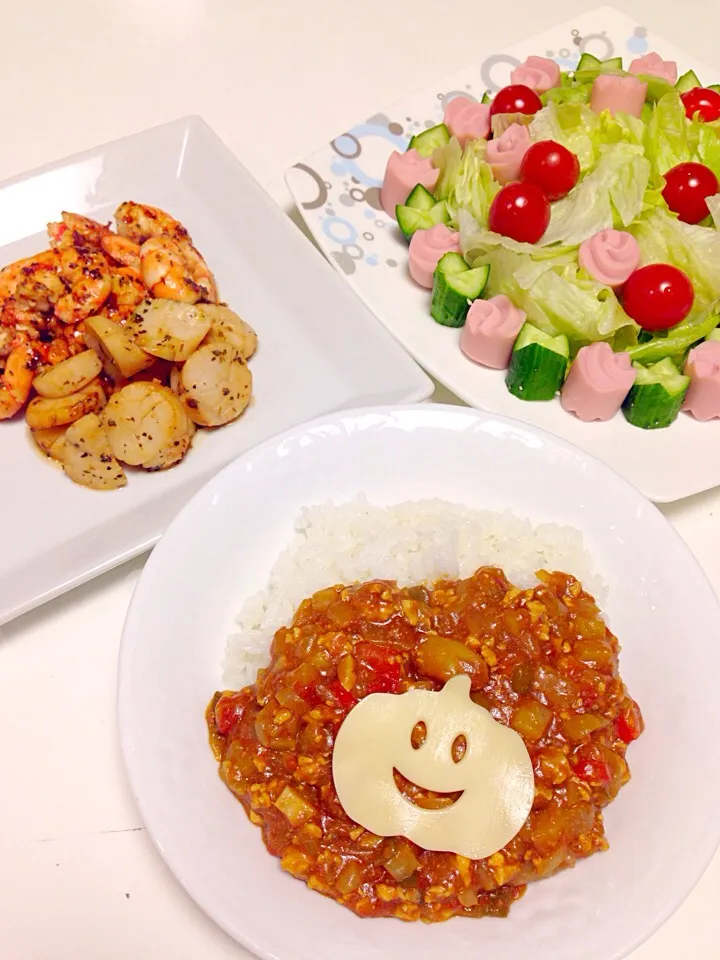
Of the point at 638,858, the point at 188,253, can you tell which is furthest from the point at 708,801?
the point at 188,253

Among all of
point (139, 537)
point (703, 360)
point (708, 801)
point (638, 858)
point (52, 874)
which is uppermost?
point (703, 360)

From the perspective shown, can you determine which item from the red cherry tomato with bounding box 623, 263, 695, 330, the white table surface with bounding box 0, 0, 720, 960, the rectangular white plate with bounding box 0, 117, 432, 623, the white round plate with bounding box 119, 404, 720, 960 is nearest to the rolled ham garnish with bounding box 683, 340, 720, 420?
the red cherry tomato with bounding box 623, 263, 695, 330

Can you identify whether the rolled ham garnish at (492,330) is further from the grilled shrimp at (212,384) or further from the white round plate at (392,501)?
the grilled shrimp at (212,384)

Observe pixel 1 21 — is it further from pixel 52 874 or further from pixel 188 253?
pixel 52 874

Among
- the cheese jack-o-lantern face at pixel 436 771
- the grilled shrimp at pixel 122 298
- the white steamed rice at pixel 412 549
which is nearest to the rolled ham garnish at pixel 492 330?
the white steamed rice at pixel 412 549

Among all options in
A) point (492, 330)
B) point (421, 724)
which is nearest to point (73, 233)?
point (492, 330)

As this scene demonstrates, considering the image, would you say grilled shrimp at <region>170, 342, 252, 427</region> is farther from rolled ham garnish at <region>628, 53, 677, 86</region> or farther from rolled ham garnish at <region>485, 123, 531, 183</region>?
rolled ham garnish at <region>628, 53, 677, 86</region>
